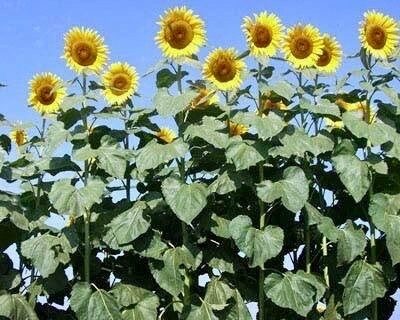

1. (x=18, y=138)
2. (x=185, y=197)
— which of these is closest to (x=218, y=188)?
(x=185, y=197)

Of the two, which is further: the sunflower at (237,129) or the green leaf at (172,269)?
the sunflower at (237,129)

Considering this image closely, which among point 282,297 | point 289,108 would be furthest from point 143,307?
point 289,108

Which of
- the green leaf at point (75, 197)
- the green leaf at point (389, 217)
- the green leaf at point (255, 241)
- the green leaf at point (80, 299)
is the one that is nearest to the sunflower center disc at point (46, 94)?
the green leaf at point (75, 197)

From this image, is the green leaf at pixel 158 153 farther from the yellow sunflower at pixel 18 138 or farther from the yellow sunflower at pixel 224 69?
the yellow sunflower at pixel 18 138

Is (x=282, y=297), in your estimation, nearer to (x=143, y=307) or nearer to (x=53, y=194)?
(x=143, y=307)

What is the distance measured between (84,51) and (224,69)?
80cm

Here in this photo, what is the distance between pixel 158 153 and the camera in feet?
15.8

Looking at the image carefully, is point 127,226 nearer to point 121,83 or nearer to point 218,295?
point 218,295

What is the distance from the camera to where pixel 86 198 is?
15.8 feet

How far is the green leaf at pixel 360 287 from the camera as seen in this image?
4926mm

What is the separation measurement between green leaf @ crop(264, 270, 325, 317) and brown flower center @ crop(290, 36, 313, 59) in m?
1.21

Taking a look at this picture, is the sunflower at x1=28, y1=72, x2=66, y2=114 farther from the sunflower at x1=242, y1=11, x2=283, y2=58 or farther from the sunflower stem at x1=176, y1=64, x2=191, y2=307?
the sunflower at x1=242, y1=11, x2=283, y2=58

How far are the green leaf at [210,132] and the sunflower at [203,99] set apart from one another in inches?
4.6

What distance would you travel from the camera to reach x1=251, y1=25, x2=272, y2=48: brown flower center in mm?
4875
